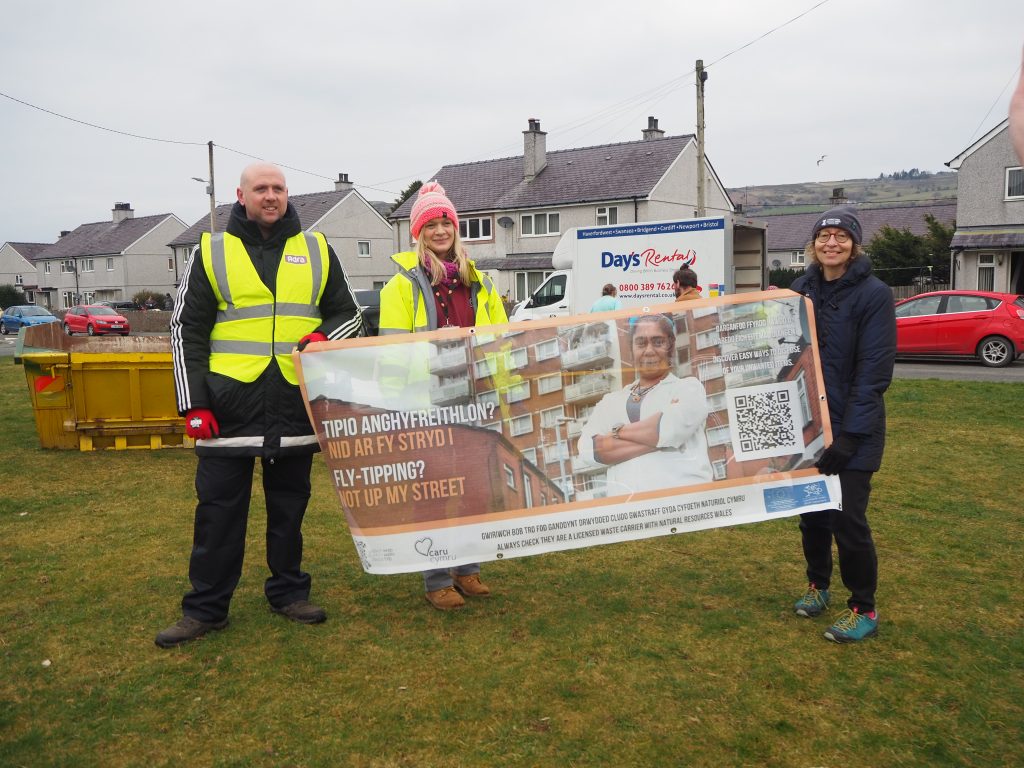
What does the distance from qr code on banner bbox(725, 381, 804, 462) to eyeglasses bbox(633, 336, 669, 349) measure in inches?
15.9

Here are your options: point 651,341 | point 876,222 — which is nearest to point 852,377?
point 651,341

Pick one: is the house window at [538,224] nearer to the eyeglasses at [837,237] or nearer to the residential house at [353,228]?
the residential house at [353,228]

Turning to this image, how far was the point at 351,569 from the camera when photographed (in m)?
5.52

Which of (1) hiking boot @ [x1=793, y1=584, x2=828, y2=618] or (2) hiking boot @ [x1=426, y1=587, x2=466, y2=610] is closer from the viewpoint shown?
(1) hiking boot @ [x1=793, y1=584, x2=828, y2=618]

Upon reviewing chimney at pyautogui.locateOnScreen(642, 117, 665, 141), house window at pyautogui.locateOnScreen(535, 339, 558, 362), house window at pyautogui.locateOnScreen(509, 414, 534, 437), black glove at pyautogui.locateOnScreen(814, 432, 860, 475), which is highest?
chimney at pyautogui.locateOnScreen(642, 117, 665, 141)

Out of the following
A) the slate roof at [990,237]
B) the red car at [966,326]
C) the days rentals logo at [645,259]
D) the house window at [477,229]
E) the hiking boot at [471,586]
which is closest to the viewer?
the hiking boot at [471,586]

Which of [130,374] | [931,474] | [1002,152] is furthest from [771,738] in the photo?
[1002,152]

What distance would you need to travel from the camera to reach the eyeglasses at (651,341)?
14.3ft

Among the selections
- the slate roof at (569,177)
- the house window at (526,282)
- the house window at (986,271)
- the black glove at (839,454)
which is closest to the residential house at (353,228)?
the slate roof at (569,177)

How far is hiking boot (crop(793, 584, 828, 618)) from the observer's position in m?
4.56

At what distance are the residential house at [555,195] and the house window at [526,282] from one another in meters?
0.02

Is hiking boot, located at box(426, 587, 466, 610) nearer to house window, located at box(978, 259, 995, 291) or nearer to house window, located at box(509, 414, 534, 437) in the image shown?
house window, located at box(509, 414, 534, 437)

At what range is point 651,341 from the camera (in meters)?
4.37

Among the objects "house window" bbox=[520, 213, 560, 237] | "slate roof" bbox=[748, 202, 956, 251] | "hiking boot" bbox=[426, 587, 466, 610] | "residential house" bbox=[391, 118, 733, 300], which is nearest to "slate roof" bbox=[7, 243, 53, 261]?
"residential house" bbox=[391, 118, 733, 300]
